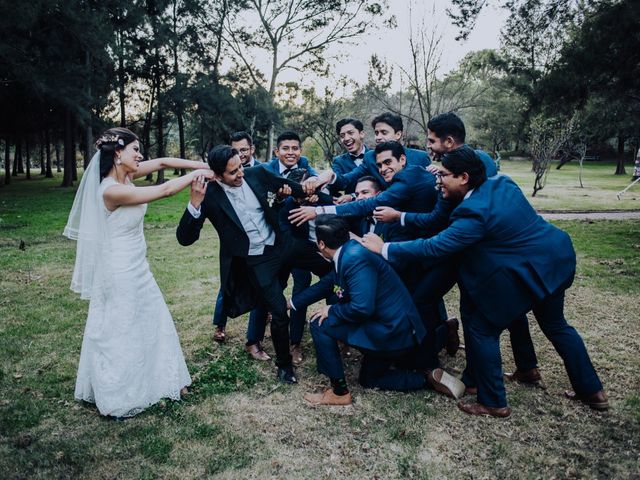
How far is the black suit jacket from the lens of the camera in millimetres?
4328

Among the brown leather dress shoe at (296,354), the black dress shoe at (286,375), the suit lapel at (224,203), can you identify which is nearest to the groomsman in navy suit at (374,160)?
the suit lapel at (224,203)

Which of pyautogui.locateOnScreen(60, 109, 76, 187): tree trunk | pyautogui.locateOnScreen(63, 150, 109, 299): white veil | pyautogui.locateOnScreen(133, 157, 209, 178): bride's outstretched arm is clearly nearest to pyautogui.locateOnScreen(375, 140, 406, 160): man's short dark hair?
pyautogui.locateOnScreen(133, 157, 209, 178): bride's outstretched arm

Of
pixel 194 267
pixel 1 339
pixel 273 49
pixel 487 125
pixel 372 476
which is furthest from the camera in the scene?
pixel 487 125

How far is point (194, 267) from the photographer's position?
29.1 feet

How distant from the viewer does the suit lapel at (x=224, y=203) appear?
4.32 meters

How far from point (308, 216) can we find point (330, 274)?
676 millimetres

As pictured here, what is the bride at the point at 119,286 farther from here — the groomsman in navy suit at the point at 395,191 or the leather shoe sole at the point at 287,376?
the groomsman in navy suit at the point at 395,191

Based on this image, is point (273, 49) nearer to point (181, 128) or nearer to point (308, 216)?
point (181, 128)

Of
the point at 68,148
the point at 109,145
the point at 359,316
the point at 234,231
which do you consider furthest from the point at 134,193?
the point at 68,148

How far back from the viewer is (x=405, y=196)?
14.4 feet

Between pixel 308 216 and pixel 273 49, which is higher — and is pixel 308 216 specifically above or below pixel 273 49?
below

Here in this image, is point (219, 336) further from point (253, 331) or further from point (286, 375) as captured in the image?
point (286, 375)

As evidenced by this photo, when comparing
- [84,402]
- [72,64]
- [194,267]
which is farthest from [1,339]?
[72,64]

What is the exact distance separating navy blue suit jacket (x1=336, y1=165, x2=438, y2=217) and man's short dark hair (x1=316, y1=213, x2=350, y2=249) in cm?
67
